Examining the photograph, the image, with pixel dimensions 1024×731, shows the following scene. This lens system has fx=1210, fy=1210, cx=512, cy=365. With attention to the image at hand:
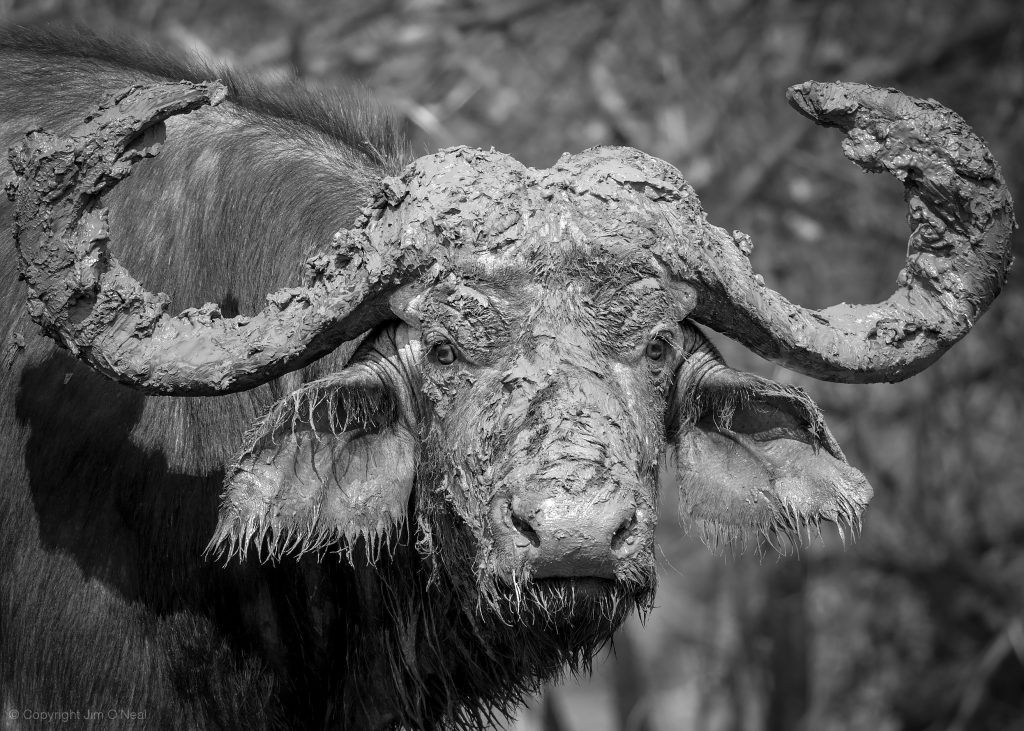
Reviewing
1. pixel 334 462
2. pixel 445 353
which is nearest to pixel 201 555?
pixel 334 462

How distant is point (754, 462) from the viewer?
3.59 metres

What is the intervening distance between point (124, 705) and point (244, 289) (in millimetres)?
1310

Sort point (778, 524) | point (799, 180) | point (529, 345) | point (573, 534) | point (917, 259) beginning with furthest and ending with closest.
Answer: point (799, 180) < point (917, 259) < point (778, 524) < point (529, 345) < point (573, 534)

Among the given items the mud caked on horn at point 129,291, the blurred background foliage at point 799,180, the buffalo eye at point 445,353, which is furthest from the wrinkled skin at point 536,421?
the blurred background foliage at point 799,180

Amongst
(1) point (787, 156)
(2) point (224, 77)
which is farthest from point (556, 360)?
(1) point (787, 156)

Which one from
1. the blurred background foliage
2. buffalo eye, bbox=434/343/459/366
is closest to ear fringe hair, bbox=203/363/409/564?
buffalo eye, bbox=434/343/459/366

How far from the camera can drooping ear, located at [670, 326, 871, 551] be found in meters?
3.48

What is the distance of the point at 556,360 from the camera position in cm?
309

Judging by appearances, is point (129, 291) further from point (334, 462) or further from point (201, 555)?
point (201, 555)

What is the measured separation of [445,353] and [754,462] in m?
1.01

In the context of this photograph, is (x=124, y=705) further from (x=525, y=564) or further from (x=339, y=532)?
(x=525, y=564)

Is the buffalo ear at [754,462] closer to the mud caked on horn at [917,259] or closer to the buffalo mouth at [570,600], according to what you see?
the mud caked on horn at [917,259]

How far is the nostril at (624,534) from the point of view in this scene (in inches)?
114

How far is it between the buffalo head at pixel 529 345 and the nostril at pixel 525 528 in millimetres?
22
